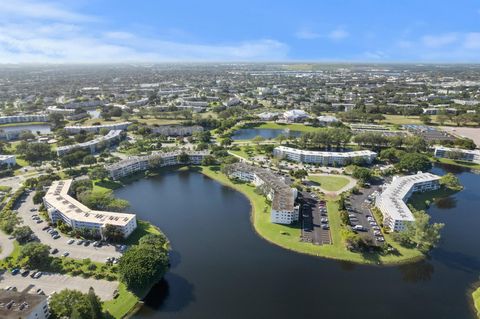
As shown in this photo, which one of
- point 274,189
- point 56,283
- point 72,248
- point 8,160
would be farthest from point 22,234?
point 8,160

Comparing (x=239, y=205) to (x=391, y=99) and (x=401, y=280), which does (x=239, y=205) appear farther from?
(x=391, y=99)

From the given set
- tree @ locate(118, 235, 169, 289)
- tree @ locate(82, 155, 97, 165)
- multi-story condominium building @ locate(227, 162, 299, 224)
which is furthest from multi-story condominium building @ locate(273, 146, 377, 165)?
tree @ locate(118, 235, 169, 289)

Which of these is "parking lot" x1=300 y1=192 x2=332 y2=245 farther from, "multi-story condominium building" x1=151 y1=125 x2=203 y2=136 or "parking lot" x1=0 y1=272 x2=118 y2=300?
"multi-story condominium building" x1=151 y1=125 x2=203 y2=136

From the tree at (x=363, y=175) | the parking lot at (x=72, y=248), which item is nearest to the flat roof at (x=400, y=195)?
the tree at (x=363, y=175)

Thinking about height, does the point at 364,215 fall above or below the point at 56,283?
above

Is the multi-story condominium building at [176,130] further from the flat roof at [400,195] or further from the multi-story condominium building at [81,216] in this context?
the flat roof at [400,195]

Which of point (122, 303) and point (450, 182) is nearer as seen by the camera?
point (122, 303)

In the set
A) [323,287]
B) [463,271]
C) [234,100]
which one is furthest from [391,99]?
[323,287]

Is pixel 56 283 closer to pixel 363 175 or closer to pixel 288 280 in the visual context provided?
pixel 288 280
